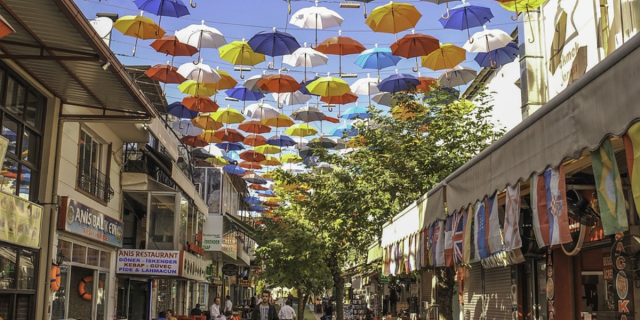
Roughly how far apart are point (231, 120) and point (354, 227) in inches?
258

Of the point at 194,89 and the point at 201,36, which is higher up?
the point at 201,36

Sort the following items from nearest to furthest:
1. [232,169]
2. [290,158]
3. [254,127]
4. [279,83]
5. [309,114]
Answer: [279,83]
[309,114]
[254,127]
[290,158]
[232,169]

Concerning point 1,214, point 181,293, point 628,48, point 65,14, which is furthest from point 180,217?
point 628,48

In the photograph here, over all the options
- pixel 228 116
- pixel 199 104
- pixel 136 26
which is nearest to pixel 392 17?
pixel 136 26

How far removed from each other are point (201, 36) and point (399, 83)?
18.8ft

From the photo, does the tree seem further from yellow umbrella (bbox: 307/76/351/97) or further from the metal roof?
the metal roof

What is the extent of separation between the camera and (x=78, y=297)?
18.9m

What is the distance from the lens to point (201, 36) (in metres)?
19.0

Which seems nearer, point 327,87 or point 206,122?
point 327,87

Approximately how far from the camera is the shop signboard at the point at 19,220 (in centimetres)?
1173

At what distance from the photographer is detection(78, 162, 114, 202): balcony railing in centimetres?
1784

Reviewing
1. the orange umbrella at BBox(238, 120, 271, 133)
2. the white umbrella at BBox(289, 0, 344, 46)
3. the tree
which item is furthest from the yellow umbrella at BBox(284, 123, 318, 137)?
the white umbrella at BBox(289, 0, 344, 46)

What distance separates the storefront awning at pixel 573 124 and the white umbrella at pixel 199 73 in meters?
13.5

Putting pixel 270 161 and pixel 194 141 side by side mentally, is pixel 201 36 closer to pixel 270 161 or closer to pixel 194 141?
pixel 194 141
